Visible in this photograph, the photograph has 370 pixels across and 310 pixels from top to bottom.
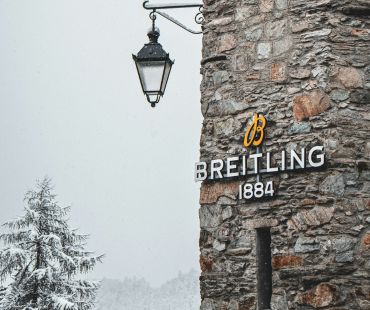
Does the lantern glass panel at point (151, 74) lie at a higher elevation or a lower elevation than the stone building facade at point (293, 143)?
higher

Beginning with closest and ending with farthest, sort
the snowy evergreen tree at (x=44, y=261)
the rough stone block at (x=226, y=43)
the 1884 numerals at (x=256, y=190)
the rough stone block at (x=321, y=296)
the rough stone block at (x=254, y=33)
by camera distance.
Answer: the rough stone block at (x=321, y=296), the 1884 numerals at (x=256, y=190), the rough stone block at (x=254, y=33), the rough stone block at (x=226, y=43), the snowy evergreen tree at (x=44, y=261)

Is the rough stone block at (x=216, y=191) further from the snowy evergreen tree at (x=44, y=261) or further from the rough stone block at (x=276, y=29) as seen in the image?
the snowy evergreen tree at (x=44, y=261)

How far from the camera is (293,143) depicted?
5664mm

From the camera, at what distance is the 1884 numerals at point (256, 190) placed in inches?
225

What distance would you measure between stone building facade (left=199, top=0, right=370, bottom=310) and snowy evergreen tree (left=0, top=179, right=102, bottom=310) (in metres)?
13.1

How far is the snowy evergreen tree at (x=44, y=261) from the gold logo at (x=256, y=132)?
13.3 metres

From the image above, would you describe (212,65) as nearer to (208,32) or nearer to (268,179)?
(208,32)

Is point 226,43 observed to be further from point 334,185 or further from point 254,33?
point 334,185

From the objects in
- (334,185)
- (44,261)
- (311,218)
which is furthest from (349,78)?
(44,261)

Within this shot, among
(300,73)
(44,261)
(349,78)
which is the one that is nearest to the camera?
(349,78)

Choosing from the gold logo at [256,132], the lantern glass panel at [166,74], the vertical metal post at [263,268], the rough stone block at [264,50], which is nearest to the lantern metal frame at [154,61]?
the lantern glass panel at [166,74]

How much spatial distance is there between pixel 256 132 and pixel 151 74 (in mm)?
1355

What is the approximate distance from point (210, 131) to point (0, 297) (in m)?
13.7

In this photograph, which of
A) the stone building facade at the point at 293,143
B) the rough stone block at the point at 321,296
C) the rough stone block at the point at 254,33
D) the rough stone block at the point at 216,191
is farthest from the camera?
the rough stone block at the point at 254,33
